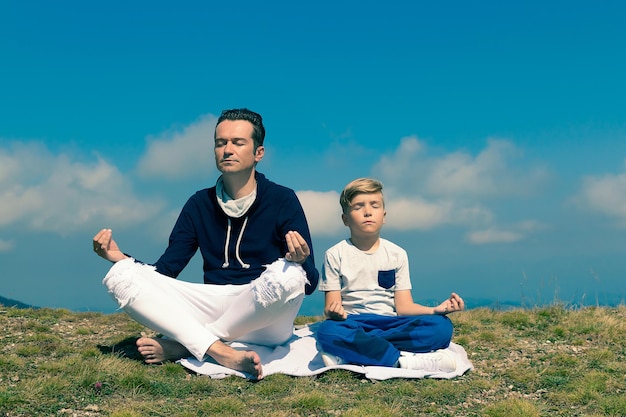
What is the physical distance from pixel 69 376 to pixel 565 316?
730 centimetres

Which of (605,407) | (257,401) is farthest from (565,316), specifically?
(257,401)

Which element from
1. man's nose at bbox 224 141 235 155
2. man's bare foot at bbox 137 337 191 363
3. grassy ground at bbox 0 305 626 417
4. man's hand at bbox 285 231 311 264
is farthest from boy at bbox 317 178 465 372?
man's bare foot at bbox 137 337 191 363

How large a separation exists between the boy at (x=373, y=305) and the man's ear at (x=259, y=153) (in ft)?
3.22

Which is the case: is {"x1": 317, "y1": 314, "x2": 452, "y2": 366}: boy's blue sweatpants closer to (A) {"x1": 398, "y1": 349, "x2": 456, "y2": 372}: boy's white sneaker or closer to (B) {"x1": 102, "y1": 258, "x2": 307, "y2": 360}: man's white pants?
(A) {"x1": 398, "y1": 349, "x2": 456, "y2": 372}: boy's white sneaker

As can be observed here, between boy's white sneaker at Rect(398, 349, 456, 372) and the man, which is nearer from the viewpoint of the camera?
the man

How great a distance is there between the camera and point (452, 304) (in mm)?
6473

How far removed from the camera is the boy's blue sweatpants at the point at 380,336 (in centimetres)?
630

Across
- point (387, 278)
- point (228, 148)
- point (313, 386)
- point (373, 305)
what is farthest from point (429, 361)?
point (228, 148)

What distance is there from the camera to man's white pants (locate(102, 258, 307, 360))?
19.8ft

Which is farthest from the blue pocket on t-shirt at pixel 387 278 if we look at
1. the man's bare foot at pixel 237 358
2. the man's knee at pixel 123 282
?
the man's knee at pixel 123 282

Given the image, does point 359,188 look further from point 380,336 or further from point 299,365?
point 299,365

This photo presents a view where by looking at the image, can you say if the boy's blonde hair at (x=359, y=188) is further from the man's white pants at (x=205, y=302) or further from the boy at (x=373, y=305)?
the man's white pants at (x=205, y=302)

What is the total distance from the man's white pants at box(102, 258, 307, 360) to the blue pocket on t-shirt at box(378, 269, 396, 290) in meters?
0.99

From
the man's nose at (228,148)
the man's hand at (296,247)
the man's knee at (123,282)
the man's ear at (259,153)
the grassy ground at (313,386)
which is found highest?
the man's ear at (259,153)
